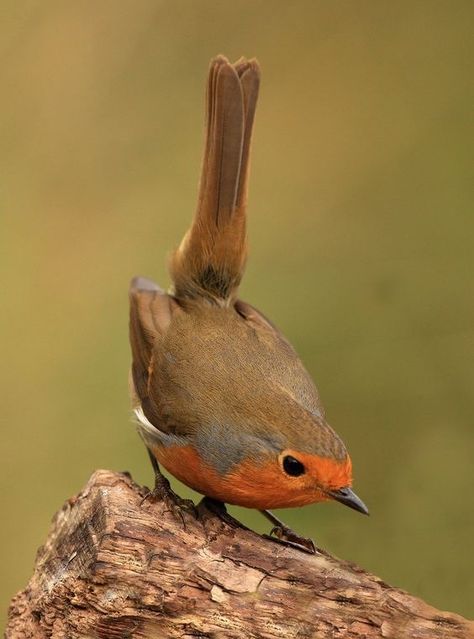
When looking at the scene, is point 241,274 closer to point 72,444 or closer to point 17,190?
point 72,444

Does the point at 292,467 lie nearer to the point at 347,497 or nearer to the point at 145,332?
the point at 347,497

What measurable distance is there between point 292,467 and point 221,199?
3.54 feet

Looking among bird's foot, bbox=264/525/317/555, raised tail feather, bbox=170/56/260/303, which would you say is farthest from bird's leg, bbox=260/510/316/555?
raised tail feather, bbox=170/56/260/303

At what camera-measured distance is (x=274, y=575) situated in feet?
7.98

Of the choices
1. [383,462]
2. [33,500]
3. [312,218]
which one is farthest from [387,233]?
[33,500]

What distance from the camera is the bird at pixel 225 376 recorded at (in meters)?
2.49

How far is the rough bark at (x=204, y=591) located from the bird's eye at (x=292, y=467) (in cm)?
21

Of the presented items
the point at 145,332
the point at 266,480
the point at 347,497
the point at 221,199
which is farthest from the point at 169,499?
the point at 221,199

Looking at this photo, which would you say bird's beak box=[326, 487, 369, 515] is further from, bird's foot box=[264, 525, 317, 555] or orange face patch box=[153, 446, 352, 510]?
bird's foot box=[264, 525, 317, 555]

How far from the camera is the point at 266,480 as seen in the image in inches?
98.4

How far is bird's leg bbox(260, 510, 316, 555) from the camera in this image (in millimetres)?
2543

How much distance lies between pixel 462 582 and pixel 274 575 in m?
1.24

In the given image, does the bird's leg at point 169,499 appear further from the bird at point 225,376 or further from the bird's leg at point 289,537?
the bird's leg at point 289,537

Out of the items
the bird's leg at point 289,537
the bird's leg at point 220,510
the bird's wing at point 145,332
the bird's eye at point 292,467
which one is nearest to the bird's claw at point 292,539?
the bird's leg at point 289,537
